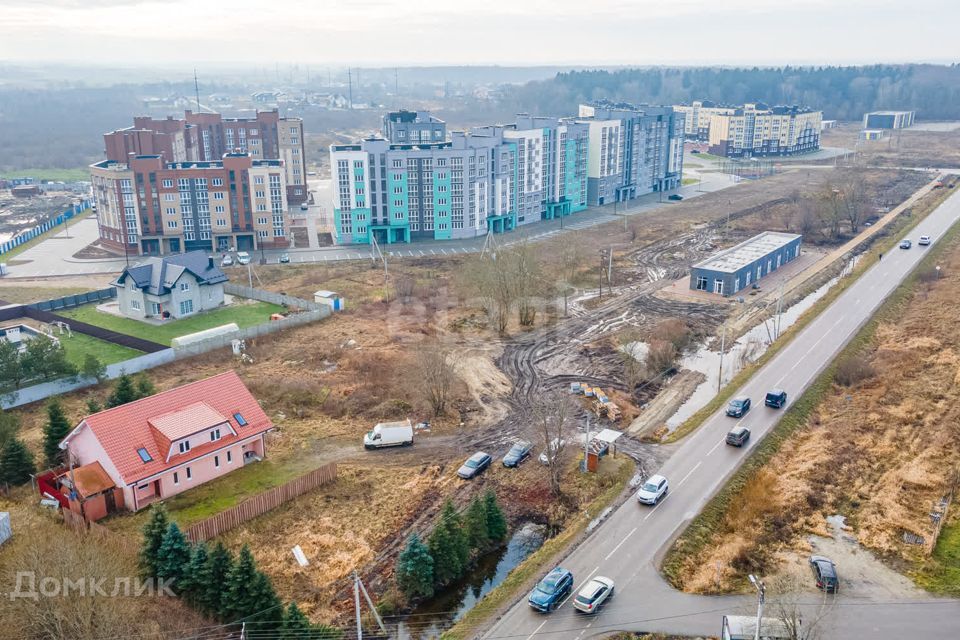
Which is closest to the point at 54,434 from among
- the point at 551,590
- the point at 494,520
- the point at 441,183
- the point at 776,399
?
the point at 494,520

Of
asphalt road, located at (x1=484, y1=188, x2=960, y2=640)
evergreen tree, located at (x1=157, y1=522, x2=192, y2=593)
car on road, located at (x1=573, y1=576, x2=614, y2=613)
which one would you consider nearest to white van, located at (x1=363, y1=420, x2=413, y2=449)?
asphalt road, located at (x1=484, y1=188, x2=960, y2=640)

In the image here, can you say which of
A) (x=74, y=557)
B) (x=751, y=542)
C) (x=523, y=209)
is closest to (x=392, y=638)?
(x=74, y=557)

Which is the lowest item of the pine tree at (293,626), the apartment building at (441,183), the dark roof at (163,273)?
the pine tree at (293,626)

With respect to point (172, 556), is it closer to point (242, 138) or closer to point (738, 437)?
point (738, 437)

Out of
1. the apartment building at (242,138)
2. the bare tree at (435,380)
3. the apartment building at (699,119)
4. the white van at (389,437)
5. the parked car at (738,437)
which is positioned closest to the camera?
the parked car at (738,437)

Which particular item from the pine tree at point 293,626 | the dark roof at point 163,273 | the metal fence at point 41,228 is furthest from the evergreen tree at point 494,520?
the metal fence at point 41,228

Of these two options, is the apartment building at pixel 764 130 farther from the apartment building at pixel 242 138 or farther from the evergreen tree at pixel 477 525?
the evergreen tree at pixel 477 525

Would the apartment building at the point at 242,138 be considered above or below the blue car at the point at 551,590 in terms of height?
above

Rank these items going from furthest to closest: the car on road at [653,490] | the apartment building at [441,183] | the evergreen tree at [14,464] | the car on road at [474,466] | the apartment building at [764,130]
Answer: the apartment building at [764,130] → the apartment building at [441,183] → the car on road at [474,466] → the evergreen tree at [14,464] → the car on road at [653,490]
